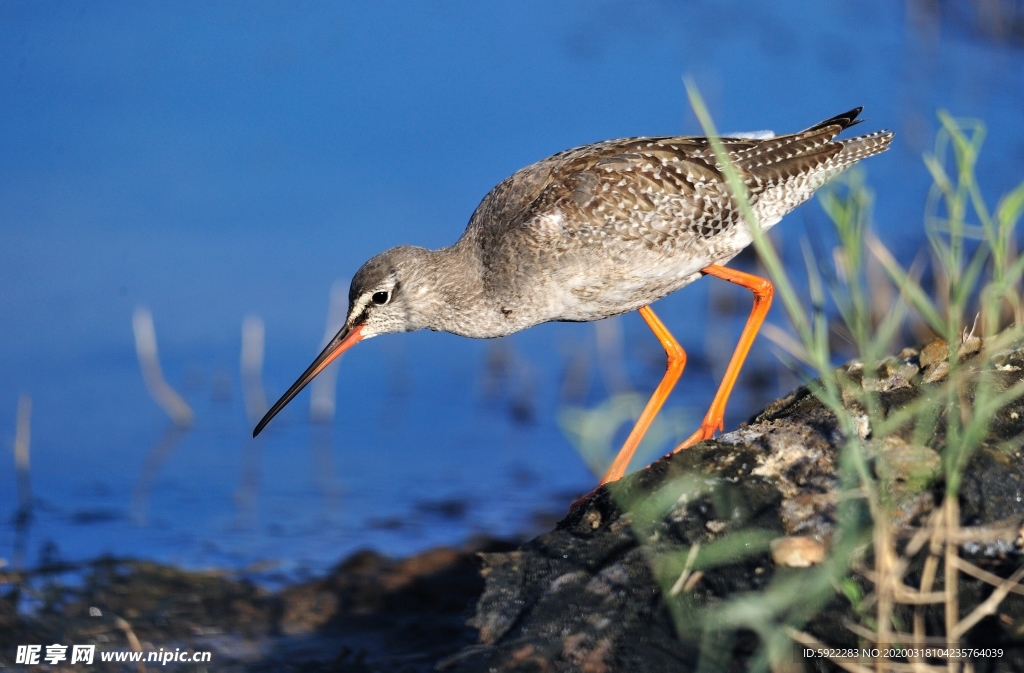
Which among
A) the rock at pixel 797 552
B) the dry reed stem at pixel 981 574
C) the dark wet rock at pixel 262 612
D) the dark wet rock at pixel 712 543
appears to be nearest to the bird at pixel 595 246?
the dark wet rock at pixel 262 612

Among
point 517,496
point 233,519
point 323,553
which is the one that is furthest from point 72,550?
point 517,496

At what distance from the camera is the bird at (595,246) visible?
6863 millimetres

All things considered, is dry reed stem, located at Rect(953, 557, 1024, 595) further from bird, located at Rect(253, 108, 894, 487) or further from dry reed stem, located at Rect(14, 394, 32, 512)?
dry reed stem, located at Rect(14, 394, 32, 512)

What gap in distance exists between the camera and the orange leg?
6.90 m

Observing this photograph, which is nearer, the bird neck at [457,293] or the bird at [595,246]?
the bird at [595,246]

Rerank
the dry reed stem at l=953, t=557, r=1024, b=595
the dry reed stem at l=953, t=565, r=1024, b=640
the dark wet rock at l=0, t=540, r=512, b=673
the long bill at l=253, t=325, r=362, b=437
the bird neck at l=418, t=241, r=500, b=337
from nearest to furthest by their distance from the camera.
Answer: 1. the dry reed stem at l=953, t=565, r=1024, b=640
2. the dry reed stem at l=953, t=557, r=1024, b=595
3. the dark wet rock at l=0, t=540, r=512, b=673
4. the bird neck at l=418, t=241, r=500, b=337
5. the long bill at l=253, t=325, r=362, b=437

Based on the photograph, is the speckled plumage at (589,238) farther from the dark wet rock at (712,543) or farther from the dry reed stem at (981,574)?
the dry reed stem at (981,574)

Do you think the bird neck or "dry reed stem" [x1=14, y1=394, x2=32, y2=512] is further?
"dry reed stem" [x1=14, y1=394, x2=32, y2=512]

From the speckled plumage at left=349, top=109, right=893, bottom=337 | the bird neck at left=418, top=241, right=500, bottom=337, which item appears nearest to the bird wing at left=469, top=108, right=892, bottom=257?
the speckled plumage at left=349, top=109, right=893, bottom=337

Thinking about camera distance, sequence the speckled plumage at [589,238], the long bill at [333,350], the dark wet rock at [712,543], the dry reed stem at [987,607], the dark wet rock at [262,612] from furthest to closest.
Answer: the long bill at [333,350] < the speckled plumage at [589,238] < the dark wet rock at [262,612] < the dark wet rock at [712,543] < the dry reed stem at [987,607]

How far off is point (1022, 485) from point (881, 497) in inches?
27.8

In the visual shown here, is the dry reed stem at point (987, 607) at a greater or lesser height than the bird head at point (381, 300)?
lesser

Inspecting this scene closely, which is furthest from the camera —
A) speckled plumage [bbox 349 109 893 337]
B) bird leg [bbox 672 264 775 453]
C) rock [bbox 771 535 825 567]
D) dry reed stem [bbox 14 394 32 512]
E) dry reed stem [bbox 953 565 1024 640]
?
dry reed stem [bbox 14 394 32 512]

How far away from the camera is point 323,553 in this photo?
800 cm
